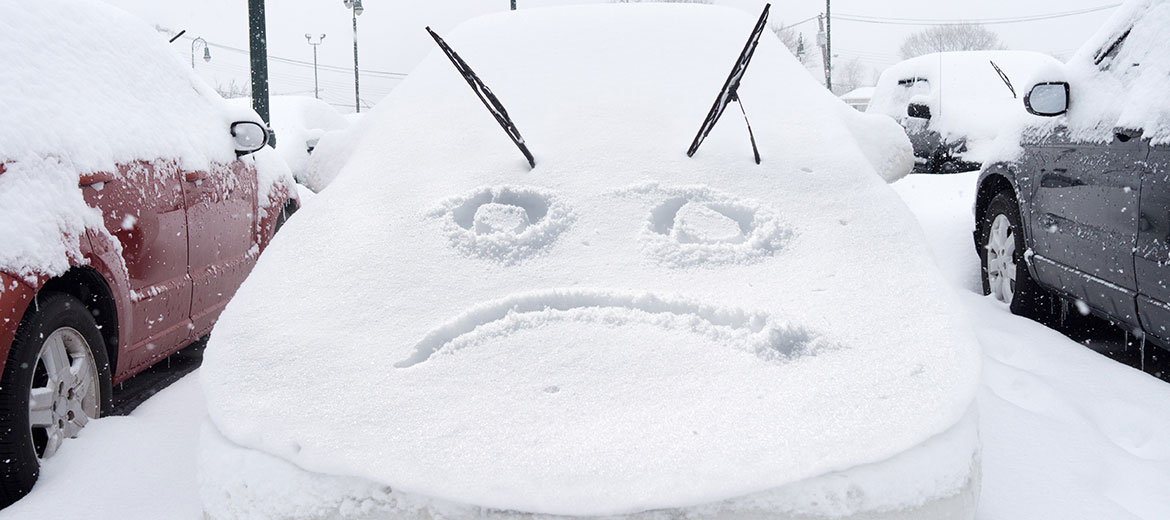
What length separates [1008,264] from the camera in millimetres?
5113

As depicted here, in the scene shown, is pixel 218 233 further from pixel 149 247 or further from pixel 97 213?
pixel 97 213

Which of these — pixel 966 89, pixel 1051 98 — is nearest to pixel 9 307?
pixel 1051 98

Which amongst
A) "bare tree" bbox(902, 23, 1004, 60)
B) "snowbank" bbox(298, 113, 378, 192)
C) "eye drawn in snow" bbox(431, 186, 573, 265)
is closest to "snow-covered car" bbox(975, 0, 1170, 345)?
"eye drawn in snow" bbox(431, 186, 573, 265)

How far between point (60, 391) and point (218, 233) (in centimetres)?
159

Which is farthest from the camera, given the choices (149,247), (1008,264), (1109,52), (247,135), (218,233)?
(1008,264)

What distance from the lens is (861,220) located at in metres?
2.55

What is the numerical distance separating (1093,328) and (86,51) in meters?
5.05

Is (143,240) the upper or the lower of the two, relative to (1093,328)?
upper

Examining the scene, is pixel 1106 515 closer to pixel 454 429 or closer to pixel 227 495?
pixel 454 429

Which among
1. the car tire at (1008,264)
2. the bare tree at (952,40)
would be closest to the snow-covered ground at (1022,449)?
the car tire at (1008,264)

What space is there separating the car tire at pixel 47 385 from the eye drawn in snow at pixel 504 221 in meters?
1.44

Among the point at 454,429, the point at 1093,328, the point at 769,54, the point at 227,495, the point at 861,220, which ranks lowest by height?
the point at 1093,328

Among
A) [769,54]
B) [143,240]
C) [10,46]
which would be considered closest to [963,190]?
[769,54]

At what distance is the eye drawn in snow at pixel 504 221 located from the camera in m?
2.33
